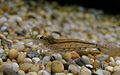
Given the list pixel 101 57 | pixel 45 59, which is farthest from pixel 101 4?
pixel 45 59

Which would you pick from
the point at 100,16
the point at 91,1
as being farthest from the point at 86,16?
the point at 91,1

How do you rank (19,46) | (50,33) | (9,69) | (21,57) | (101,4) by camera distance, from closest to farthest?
(9,69), (21,57), (19,46), (50,33), (101,4)

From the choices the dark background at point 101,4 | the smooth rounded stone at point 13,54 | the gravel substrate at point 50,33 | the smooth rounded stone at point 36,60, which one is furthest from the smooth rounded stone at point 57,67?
the dark background at point 101,4

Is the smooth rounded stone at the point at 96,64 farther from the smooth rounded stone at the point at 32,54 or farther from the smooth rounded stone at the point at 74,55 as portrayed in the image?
the smooth rounded stone at the point at 32,54

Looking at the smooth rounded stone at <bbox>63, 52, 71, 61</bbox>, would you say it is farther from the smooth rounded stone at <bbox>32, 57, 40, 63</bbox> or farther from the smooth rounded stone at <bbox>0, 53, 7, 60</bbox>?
the smooth rounded stone at <bbox>0, 53, 7, 60</bbox>

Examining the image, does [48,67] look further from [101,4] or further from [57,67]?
[101,4]

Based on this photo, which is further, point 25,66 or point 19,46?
point 19,46

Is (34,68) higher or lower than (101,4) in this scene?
lower

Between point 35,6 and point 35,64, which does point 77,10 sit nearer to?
point 35,6
